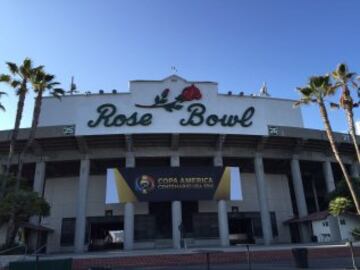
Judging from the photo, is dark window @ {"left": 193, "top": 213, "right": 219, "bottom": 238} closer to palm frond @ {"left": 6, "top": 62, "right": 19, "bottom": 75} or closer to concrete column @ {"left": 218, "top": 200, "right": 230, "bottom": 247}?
concrete column @ {"left": 218, "top": 200, "right": 230, "bottom": 247}

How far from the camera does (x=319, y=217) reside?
3509 cm

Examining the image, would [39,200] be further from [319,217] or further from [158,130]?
[319,217]

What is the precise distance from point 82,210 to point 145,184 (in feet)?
22.5

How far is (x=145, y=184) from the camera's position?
1398 inches

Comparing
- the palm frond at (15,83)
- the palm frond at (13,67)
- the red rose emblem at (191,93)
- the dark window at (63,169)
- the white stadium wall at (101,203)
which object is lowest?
the white stadium wall at (101,203)

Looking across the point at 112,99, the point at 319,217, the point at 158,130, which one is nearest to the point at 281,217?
the point at 319,217

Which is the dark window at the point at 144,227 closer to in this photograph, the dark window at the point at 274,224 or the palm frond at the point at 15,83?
the dark window at the point at 274,224

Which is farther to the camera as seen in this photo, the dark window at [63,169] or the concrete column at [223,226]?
the dark window at [63,169]

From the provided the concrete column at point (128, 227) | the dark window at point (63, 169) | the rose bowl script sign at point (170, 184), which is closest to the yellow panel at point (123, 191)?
the rose bowl script sign at point (170, 184)

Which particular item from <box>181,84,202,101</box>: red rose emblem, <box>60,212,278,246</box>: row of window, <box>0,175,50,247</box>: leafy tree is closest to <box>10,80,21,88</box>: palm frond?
<box>0,175,50,247</box>: leafy tree

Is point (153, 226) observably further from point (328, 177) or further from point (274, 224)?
point (328, 177)

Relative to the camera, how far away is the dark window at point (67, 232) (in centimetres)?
3862

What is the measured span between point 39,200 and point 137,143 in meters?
13.0

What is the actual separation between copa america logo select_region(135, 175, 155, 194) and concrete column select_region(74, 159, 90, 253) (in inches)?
217
